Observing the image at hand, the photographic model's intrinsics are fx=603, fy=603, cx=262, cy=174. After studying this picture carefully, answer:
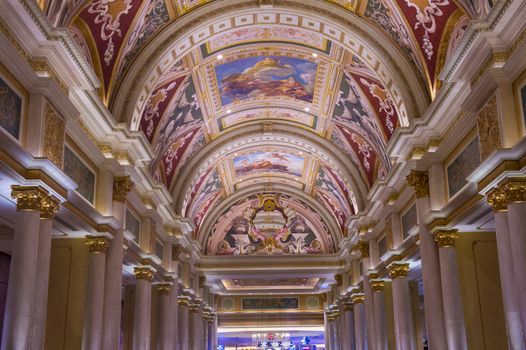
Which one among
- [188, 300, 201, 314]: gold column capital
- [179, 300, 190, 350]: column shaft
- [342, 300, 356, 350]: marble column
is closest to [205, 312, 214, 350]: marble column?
[188, 300, 201, 314]: gold column capital

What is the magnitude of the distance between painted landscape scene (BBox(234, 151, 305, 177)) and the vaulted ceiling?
0.08 metres

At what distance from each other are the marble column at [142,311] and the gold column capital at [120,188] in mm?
3957

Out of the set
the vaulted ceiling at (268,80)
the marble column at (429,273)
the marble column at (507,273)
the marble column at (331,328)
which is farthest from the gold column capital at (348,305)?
the marble column at (507,273)

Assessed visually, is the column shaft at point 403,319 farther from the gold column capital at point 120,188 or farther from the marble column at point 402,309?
the gold column capital at point 120,188

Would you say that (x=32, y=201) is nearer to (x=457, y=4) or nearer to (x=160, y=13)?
(x=160, y=13)

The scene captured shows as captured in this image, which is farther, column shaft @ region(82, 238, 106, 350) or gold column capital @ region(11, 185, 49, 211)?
column shaft @ region(82, 238, 106, 350)

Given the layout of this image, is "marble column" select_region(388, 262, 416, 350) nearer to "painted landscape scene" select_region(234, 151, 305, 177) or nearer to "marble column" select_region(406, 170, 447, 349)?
"marble column" select_region(406, 170, 447, 349)

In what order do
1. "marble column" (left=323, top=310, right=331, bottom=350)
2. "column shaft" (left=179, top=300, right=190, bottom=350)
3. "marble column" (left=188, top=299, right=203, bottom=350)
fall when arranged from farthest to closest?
1. "marble column" (left=323, top=310, right=331, bottom=350)
2. "marble column" (left=188, top=299, right=203, bottom=350)
3. "column shaft" (left=179, top=300, right=190, bottom=350)

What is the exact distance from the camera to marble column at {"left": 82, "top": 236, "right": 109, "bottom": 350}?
48.2 feet

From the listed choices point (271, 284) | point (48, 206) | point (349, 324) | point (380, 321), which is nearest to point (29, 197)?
point (48, 206)

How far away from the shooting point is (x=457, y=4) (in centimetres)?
1382

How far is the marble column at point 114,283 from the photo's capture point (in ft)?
50.8

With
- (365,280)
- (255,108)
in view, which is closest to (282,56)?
(255,108)

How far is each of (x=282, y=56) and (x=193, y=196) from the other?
1067 cm
